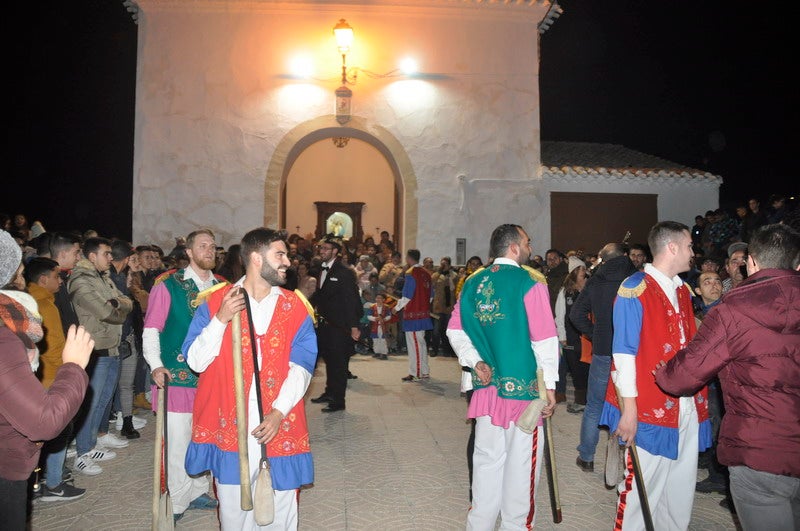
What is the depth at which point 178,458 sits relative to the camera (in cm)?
427

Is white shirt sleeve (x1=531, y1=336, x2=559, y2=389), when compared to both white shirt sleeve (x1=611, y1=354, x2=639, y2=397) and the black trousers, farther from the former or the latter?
the black trousers

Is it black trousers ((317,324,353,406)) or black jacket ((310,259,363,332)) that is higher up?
black jacket ((310,259,363,332))

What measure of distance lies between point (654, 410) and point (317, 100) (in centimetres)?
1114

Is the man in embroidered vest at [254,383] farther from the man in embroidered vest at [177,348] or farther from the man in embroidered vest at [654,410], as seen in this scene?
the man in embroidered vest at [654,410]

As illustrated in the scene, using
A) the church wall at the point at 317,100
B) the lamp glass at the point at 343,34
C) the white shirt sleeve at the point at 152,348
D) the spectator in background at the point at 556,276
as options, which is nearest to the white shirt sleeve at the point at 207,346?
the white shirt sleeve at the point at 152,348

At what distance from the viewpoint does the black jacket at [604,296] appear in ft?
16.8

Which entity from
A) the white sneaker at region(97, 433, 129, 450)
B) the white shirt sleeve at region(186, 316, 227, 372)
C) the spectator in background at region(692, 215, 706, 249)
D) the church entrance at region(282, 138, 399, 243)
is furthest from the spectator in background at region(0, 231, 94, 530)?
the church entrance at region(282, 138, 399, 243)

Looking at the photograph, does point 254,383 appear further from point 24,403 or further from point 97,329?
point 97,329

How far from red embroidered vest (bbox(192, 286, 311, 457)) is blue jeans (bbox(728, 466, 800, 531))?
202 cm

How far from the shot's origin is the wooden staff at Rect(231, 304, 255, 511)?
2783mm

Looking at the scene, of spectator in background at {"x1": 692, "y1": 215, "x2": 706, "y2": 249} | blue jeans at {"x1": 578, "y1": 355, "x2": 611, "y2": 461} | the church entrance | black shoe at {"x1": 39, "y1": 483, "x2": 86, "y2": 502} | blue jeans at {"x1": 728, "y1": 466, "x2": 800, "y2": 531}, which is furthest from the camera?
the church entrance

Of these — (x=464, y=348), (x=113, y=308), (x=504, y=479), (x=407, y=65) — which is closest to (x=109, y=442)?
(x=113, y=308)

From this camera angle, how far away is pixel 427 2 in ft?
42.7

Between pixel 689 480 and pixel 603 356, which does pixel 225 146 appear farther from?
pixel 689 480
